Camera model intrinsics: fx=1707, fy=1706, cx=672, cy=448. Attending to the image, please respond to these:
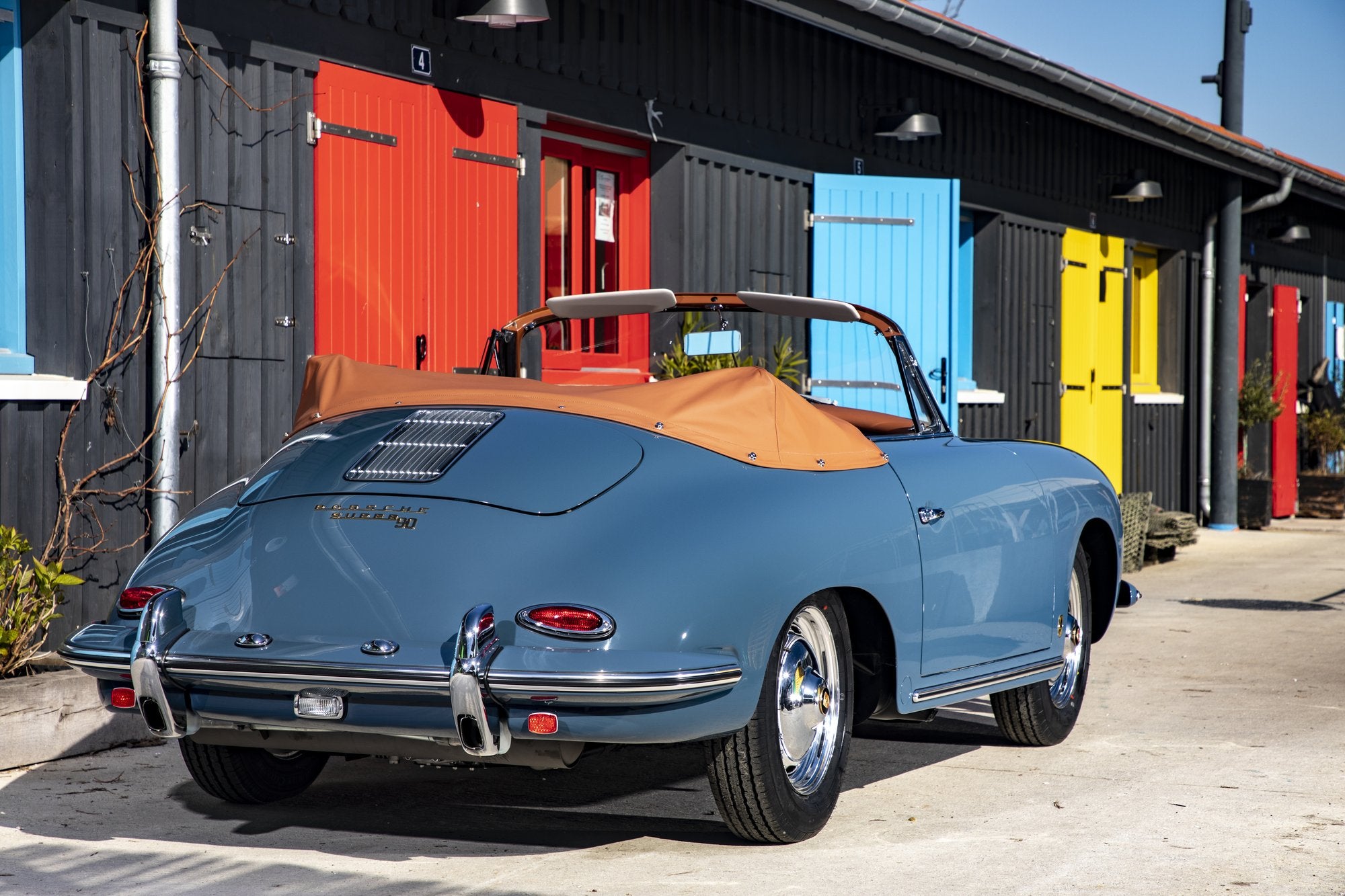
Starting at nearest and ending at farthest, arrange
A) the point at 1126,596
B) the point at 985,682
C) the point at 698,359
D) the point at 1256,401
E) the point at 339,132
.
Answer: the point at 985,682 → the point at 698,359 → the point at 1126,596 → the point at 339,132 → the point at 1256,401

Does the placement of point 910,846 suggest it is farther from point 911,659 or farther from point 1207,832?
point 1207,832

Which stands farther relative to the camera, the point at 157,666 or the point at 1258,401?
the point at 1258,401

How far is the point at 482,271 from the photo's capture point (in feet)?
28.8

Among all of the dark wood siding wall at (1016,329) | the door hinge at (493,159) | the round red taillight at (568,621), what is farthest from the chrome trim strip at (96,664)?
the dark wood siding wall at (1016,329)

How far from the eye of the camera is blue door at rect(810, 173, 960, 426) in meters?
11.2

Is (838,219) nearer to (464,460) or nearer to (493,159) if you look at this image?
(493,159)

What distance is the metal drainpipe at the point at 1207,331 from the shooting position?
1755 cm

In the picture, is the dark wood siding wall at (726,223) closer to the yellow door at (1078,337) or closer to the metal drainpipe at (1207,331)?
the yellow door at (1078,337)

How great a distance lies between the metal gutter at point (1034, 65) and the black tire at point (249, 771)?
5.70m

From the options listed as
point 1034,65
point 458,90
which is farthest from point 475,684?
point 1034,65

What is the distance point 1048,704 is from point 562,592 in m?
2.59

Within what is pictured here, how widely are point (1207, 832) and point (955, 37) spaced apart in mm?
7479

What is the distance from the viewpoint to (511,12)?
318 inches

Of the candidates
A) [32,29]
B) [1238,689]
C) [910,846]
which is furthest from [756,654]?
[32,29]
